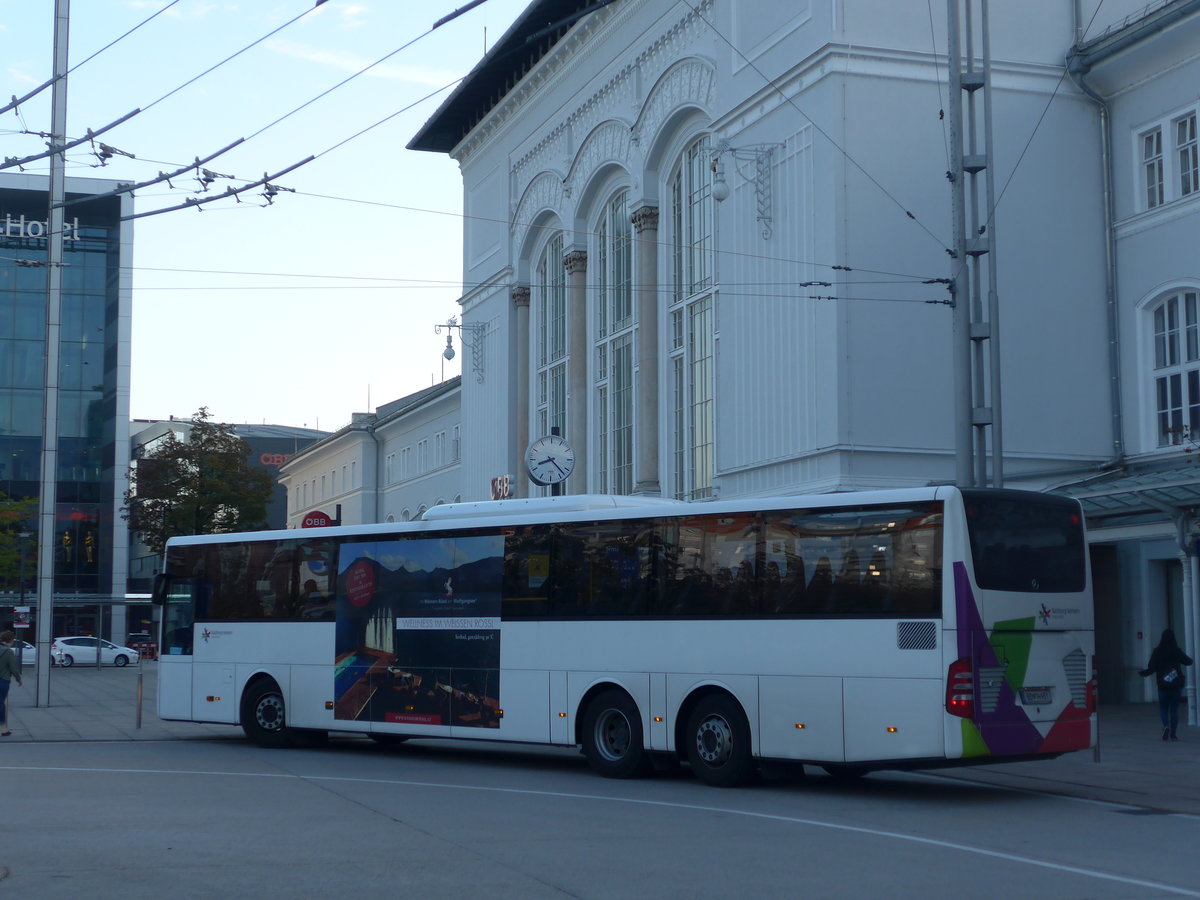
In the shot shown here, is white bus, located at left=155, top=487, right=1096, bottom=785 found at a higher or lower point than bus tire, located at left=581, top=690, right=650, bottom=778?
higher

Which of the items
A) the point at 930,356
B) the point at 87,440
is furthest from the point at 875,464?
the point at 87,440

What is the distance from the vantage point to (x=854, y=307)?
1139 inches

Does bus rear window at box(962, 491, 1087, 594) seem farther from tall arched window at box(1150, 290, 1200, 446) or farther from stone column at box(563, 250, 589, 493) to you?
stone column at box(563, 250, 589, 493)

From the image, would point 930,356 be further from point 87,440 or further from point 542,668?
point 87,440

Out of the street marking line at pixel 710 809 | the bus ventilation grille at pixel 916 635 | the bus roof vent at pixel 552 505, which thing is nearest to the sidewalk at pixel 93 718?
the street marking line at pixel 710 809

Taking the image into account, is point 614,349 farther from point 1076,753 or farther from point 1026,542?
point 1026,542

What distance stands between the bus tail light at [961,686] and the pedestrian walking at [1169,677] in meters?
7.94

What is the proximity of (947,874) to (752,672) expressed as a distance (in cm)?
609

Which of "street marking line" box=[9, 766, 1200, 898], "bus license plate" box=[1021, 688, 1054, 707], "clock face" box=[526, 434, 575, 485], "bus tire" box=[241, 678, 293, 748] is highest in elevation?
"clock face" box=[526, 434, 575, 485]

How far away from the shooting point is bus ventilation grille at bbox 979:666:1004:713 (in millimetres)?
14688

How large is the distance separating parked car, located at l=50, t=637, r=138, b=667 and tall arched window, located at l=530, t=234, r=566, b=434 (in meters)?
29.9

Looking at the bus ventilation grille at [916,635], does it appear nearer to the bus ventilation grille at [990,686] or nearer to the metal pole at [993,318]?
the bus ventilation grille at [990,686]

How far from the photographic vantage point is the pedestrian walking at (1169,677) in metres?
21.5

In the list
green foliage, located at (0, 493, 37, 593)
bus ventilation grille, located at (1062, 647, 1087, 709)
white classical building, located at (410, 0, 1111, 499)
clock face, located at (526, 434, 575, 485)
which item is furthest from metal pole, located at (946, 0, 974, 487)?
green foliage, located at (0, 493, 37, 593)
